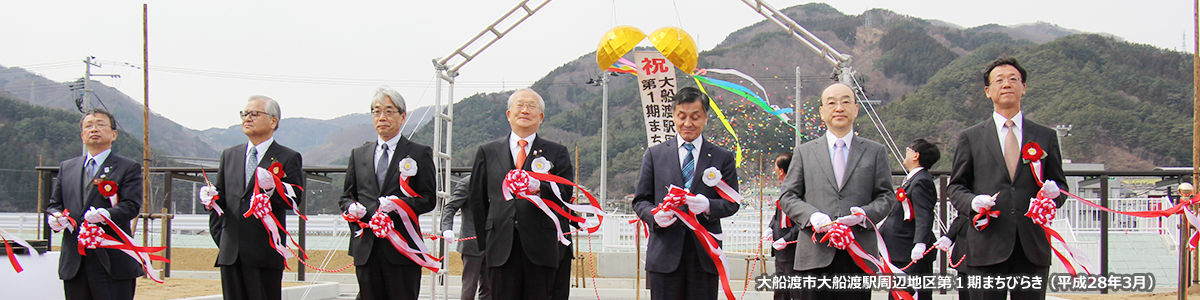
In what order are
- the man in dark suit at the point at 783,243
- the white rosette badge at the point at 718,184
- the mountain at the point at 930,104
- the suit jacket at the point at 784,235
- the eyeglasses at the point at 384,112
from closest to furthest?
the white rosette badge at the point at 718,184 < the eyeglasses at the point at 384,112 < the man in dark suit at the point at 783,243 < the suit jacket at the point at 784,235 < the mountain at the point at 930,104

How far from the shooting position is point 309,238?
59.7 ft

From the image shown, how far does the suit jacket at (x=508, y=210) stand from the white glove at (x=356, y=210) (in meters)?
0.65

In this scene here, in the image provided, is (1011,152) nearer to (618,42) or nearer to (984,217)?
(984,217)

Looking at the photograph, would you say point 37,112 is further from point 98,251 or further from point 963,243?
point 963,243

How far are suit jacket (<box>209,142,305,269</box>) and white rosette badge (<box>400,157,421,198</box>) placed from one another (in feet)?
2.53

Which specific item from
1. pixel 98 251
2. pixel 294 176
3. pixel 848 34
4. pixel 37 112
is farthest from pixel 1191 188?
pixel 848 34

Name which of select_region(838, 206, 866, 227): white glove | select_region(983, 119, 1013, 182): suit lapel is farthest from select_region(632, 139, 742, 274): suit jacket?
select_region(983, 119, 1013, 182): suit lapel

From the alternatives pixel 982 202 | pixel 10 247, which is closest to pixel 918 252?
pixel 982 202

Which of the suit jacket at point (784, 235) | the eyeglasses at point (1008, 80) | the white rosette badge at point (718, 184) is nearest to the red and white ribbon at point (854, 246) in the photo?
the white rosette badge at point (718, 184)

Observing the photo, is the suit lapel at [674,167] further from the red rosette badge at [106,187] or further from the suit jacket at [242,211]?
the red rosette badge at [106,187]

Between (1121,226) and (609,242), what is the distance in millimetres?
10677

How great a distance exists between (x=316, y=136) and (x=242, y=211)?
128 m

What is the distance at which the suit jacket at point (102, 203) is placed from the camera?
16.9 ft

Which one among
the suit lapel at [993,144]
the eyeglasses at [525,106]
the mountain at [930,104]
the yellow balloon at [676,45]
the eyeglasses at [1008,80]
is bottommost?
the suit lapel at [993,144]
